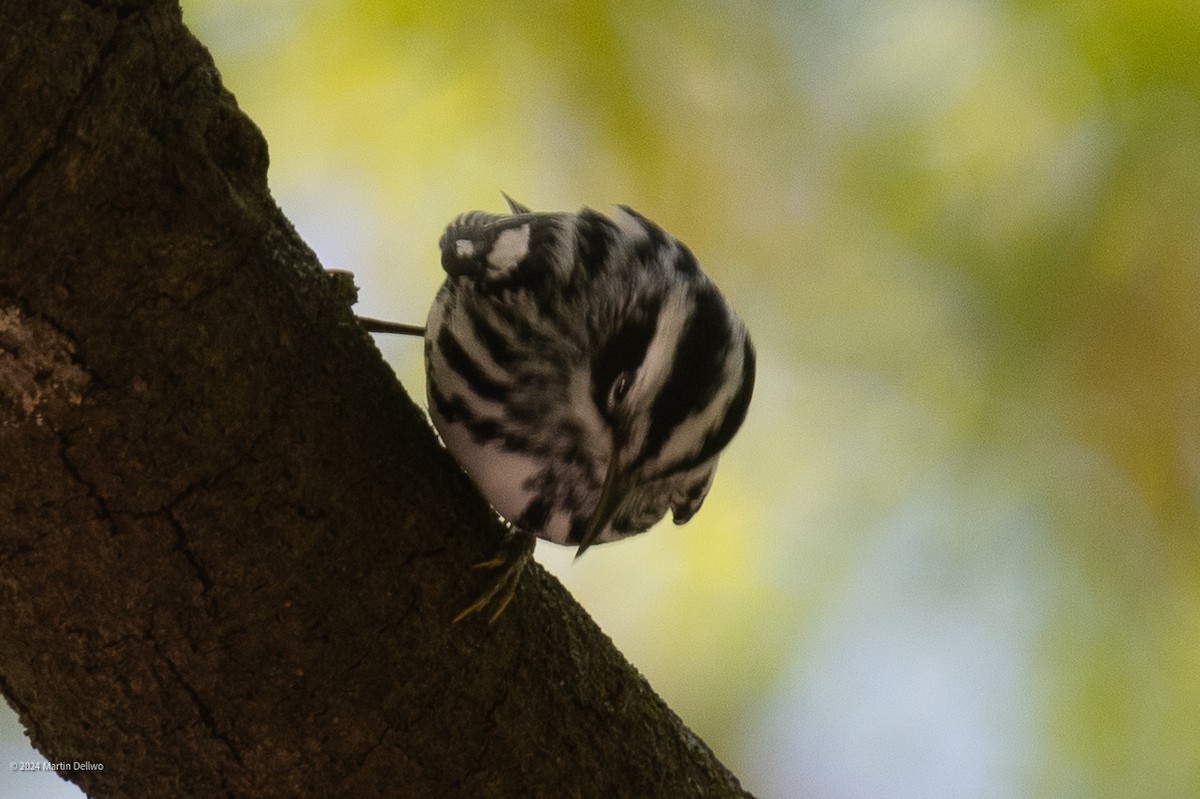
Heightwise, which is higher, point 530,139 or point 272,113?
point 530,139

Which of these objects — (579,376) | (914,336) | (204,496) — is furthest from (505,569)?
(914,336)

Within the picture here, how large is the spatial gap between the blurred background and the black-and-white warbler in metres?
1.45

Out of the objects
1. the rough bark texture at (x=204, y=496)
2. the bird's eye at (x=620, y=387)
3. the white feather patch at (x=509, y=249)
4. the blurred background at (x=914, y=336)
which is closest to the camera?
the rough bark texture at (x=204, y=496)

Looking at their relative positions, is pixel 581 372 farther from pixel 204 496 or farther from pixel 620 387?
pixel 204 496

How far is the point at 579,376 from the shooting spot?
1.70 metres

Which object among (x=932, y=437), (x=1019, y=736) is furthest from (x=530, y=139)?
(x=1019, y=736)

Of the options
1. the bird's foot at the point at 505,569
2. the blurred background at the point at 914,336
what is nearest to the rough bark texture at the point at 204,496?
the bird's foot at the point at 505,569

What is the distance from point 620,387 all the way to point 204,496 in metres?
0.59

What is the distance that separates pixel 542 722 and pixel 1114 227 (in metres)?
2.60

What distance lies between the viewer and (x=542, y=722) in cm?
166

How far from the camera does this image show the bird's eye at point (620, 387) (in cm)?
158

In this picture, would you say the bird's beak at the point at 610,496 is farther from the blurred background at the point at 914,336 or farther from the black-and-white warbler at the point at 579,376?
the blurred background at the point at 914,336

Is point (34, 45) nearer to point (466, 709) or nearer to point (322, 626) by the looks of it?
point (322, 626)

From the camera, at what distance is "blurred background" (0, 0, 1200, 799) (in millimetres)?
3254
